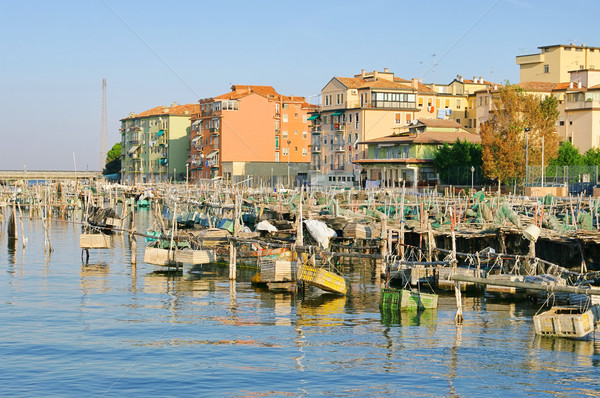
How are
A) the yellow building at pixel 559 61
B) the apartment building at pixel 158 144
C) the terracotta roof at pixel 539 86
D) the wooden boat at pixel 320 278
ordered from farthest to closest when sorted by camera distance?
the apartment building at pixel 158 144
the yellow building at pixel 559 61
the terracotta roof at pixel 539 86
the wooden boat at pixel 320 278

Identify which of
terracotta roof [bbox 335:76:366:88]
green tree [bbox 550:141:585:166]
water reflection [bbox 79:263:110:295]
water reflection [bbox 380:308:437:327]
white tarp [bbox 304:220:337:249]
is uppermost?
terracotta roof [bbox 335:76:366:88]

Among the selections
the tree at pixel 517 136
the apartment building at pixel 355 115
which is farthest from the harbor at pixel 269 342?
the apartment building at pixel 355 115

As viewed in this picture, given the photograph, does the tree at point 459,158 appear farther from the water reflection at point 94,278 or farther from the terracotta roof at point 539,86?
the water reflection at point 94,278

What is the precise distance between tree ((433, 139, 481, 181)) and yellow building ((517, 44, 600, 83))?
29.8 metres

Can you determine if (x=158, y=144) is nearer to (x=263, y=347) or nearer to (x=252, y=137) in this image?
(x=252, y=137)

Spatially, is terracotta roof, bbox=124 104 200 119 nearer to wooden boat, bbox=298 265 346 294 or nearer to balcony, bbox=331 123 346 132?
balcony, bbox=331 123 346 132

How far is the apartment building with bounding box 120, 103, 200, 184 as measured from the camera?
478 feet

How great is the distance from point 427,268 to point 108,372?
56.8 ft

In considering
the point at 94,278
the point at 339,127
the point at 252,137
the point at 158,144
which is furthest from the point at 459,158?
the point at 158,144

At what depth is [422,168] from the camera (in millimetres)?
93438

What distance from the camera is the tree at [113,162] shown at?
175 metres

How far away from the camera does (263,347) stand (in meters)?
26.7

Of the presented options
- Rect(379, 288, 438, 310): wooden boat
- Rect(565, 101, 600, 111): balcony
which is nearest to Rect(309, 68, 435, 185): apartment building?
Rect(565, 101, 600, 111): balcony

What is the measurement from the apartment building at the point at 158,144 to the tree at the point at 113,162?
37.1 feet
